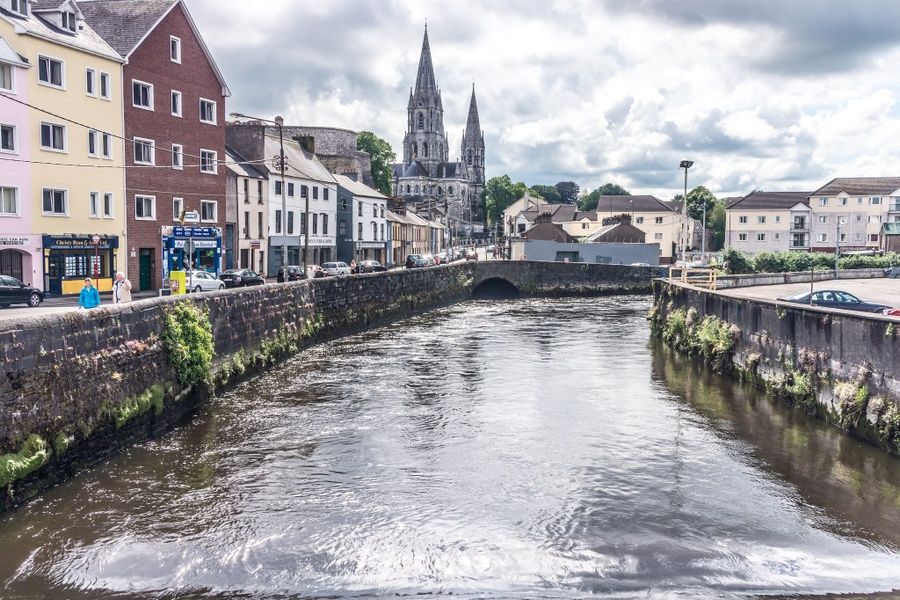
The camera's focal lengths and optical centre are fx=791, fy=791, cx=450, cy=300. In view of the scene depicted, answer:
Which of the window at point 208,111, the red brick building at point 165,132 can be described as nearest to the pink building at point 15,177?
the red brick building at point 165,132

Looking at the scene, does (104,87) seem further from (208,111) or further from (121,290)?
(121,290)

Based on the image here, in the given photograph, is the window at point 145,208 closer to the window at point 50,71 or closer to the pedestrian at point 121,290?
the window at point 50,71

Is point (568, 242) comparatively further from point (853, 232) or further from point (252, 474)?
point (252, 474)

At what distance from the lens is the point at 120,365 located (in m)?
17.4

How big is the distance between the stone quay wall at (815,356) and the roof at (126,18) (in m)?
34.6

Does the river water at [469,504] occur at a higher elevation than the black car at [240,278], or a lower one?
lower

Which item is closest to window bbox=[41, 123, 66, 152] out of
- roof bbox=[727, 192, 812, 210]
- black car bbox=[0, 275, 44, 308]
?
black car bbox=[0, 275, 44, 308]

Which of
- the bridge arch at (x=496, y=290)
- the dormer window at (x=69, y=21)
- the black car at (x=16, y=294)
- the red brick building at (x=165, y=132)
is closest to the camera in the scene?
the black car at (x=16, y=294)

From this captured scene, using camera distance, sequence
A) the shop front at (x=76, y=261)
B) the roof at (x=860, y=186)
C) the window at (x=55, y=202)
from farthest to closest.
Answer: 1. the roof at (x=860, y=186)
2. the shop front at (x=76, y=261)
3. the window at (x=55, y=202)

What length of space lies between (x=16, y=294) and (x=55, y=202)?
8610 millimetres

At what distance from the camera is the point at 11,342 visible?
13.7 metres

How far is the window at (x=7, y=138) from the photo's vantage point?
123 feet

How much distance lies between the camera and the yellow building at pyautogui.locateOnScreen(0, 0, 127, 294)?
1533 inches

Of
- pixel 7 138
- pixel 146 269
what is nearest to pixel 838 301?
pixel 146 269
